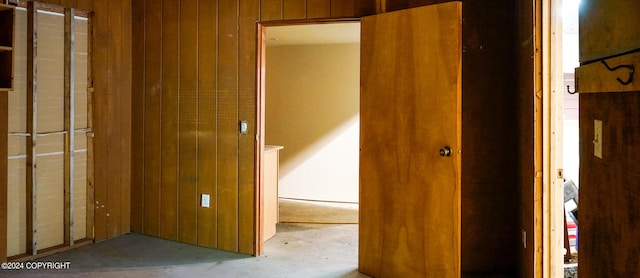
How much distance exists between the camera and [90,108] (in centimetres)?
396

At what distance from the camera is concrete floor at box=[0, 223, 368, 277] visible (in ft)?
10.8

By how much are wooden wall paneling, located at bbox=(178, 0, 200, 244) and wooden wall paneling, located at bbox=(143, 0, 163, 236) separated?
237 millimetres

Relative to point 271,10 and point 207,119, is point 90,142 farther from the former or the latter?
point 271,10

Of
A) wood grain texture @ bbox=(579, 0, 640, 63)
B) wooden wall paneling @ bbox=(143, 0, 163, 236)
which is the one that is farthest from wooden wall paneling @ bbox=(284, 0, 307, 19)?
wood grain texture @ bbox=(579, 0, 640, 63)

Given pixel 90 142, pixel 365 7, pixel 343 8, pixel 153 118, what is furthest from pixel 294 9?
pixel 90 142

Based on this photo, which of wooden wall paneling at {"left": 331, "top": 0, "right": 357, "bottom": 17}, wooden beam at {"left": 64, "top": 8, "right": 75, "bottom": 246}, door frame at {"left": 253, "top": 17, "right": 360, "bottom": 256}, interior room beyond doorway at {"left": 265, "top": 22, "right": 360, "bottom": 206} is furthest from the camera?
interior room beyond doorway at {"left": 265, "top": 22, "right": 360, "bottom": 206}

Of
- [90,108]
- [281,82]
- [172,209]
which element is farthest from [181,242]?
[281,82]

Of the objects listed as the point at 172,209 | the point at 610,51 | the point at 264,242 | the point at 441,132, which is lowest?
the point at 264,242

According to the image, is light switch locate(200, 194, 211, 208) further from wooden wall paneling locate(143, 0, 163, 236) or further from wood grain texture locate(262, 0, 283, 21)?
wood grain texture locate(262, 0, 283, 21)

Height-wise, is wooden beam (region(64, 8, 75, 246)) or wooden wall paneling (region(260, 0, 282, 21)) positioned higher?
wooden wall paneling (region(260, 0, 282, 21))

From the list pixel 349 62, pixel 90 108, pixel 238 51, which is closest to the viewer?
pixel 238 51

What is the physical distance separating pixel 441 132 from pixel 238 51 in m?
1.71

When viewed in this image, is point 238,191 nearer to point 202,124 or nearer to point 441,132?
point 202,124

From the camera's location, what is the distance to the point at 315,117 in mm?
6102
